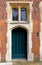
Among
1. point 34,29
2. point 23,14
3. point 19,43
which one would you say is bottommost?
point 19,43

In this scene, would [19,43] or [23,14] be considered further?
[19,43]

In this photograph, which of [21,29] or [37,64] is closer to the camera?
[37,64]

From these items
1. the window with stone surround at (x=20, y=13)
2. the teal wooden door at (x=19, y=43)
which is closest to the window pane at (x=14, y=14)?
the window with stone surround at (x=20, y=13)

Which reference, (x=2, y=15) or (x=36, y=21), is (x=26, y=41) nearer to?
(x=36, y=21)

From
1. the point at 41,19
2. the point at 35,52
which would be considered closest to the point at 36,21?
the point at 41,19

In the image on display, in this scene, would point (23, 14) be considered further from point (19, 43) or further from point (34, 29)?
point (19, 43)

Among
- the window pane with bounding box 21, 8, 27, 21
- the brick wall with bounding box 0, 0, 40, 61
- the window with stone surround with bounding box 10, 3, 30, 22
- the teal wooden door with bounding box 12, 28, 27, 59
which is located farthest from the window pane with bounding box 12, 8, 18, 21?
the teal wooden door with bounding box 12, 28, 27, 59

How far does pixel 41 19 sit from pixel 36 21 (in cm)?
24

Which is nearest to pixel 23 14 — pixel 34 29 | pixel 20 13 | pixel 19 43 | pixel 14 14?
pixel 20 13

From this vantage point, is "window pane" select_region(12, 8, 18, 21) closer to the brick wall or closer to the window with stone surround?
the window with stone surround

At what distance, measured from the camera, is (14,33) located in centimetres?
852

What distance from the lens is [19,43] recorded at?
28.0ft

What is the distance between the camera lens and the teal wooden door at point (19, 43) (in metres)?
8.50

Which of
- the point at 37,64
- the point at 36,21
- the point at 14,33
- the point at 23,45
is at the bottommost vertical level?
the point at 37,64
